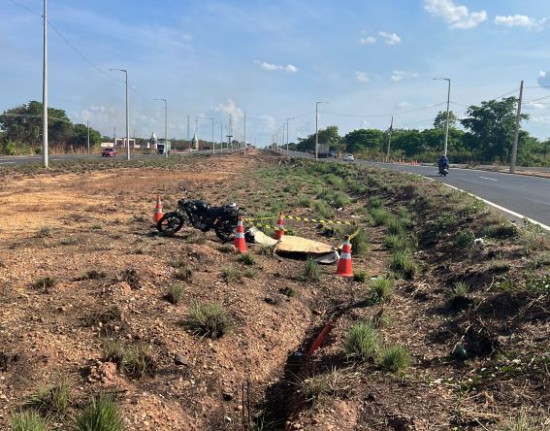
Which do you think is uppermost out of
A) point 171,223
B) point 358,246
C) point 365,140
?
point 365,140

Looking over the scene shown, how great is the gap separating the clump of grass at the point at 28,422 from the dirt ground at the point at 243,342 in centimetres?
28

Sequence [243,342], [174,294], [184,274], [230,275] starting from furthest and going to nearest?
1. [230,275]
2. [184,274]
3. [174,294]
4. [243,342]

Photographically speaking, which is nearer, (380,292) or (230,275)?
(380,292)

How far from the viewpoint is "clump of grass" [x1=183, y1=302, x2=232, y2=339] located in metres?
5.37

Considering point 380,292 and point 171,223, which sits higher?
point 171,223

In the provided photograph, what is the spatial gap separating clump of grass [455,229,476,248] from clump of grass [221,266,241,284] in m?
4.39

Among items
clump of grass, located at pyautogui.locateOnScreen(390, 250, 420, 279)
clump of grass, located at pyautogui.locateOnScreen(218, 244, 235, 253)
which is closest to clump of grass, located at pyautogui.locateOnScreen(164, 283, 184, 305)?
clump of grass, located at pyautogui.locateOnScreen(218, 244, 235, 253)

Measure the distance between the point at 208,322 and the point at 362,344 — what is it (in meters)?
1.64

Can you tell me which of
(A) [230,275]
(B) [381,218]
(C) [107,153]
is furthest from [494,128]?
(A) [230,275]

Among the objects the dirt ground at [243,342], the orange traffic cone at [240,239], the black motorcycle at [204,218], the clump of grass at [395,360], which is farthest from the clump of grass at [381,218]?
the clump of grass at [395,360]

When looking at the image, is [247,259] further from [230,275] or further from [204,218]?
[204,218]

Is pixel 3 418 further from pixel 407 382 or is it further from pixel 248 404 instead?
pixel 407 382

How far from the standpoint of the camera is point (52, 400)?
3.75m

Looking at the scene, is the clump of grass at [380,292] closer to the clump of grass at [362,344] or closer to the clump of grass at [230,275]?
the clump of grass at [362,344]
